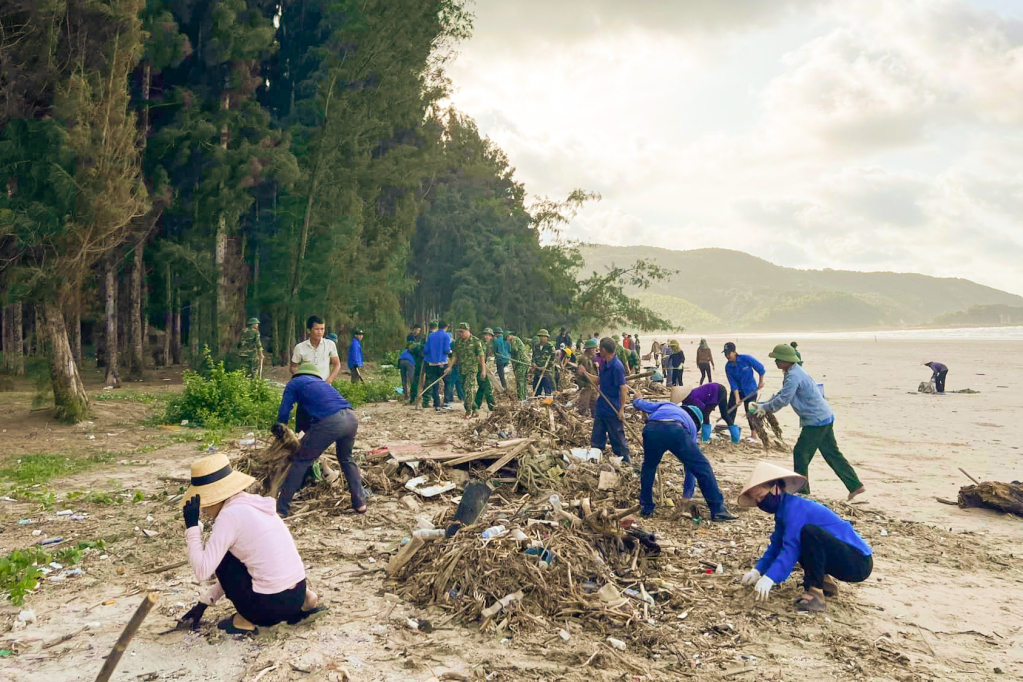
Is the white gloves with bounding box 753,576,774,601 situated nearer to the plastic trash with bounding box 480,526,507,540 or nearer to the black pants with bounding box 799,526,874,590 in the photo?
the black pants with bounding box 799,526,874,590

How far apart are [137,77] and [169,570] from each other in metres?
18.2

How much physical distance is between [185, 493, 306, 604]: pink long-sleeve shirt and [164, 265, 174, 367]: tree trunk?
20.3 meters

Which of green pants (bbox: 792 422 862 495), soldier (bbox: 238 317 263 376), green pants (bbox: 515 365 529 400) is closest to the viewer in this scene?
green pants (bbox: 792 422 862 495)

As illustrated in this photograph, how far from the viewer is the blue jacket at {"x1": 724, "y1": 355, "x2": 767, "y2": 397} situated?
11.8 metres

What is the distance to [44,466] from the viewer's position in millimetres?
9539

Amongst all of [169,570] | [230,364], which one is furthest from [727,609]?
[230,364]

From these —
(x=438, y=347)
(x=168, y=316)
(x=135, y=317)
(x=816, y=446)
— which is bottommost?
(x=816, y=446)

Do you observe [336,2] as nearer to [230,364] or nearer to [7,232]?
[230,364]

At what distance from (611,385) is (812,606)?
15.2ft

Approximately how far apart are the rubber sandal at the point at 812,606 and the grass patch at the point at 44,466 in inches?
344

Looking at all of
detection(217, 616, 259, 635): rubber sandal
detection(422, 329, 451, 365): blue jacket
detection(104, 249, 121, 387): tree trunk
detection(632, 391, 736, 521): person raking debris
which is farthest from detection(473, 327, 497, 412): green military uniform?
detection(104, 249, 121, 387): tree trunk

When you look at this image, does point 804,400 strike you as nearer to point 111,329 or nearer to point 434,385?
point 434,385

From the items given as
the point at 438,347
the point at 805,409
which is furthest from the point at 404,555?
the point at 438,347

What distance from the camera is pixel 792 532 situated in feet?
16.7
